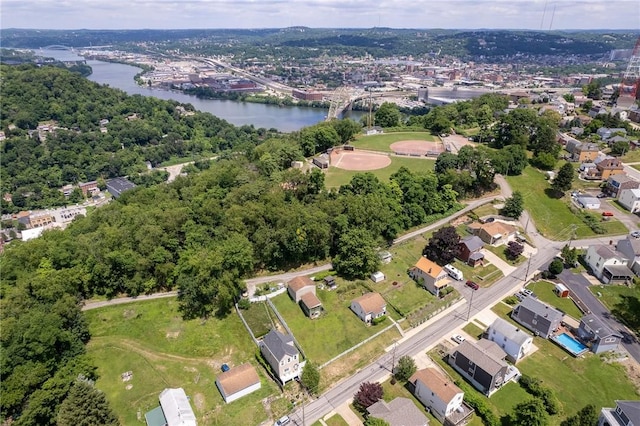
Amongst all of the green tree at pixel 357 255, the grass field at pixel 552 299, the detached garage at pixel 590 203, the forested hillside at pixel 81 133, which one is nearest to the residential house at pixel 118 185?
the forested hillside at pixel 81 133

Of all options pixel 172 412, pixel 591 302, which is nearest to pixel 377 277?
pixel 591 302

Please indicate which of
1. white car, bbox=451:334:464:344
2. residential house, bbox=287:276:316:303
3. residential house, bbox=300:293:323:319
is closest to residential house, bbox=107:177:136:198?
residential house, bbox=287:276:316:303

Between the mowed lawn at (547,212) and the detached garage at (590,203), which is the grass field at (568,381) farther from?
the detached garage at (590,203)

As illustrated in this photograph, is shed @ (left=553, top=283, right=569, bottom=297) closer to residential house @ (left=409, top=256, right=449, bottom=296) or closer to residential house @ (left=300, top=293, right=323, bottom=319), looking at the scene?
residential house @ (left=409, top=256, right=449, bottom=296)

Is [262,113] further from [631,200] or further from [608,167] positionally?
[631,200]

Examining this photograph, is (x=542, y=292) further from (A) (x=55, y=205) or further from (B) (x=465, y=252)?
(A) (x=55, y=205)

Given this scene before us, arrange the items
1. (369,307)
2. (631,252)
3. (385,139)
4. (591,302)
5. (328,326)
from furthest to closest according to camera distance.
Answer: (385,139) → (631,252) → (591,302) → (369,307) → (328,326)

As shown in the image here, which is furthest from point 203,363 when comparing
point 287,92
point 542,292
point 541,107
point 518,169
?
point 287,92
